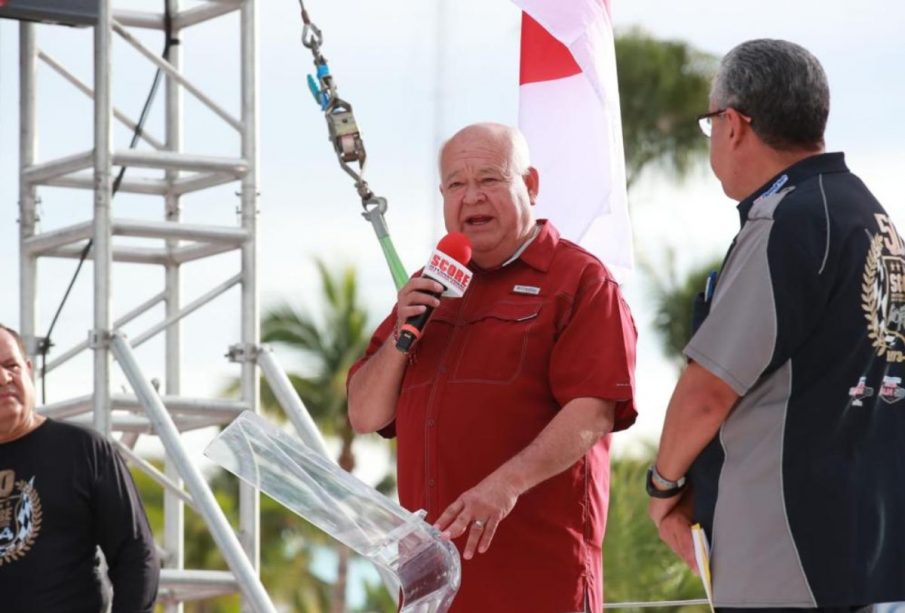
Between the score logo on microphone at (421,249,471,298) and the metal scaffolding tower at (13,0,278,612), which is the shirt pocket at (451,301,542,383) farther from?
the metal scaffolding tower at (13,0,278,612)

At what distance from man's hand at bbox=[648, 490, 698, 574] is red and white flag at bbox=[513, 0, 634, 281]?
2135 mm

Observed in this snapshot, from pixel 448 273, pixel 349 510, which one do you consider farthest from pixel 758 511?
pixel 448 273

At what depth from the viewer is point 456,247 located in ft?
13.1

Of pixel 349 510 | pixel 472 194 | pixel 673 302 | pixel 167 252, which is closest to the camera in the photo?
pixel 349 510

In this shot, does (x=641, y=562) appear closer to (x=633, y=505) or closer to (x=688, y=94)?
(x=633, y=505)

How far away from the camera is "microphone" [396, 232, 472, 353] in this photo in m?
3.94

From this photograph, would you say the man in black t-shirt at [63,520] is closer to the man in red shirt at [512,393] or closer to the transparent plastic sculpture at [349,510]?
the man in red shirt at [512,393]

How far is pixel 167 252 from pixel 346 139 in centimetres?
207

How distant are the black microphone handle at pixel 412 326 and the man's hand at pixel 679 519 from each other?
25.8 inches

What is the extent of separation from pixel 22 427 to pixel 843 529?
2.62 m

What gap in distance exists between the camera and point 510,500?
3.80m

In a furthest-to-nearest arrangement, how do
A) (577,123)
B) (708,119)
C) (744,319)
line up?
(577,123)
(708,119)
(744,319)

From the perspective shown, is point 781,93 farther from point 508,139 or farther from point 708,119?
point 508,139

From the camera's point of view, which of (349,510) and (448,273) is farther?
(448,273)
